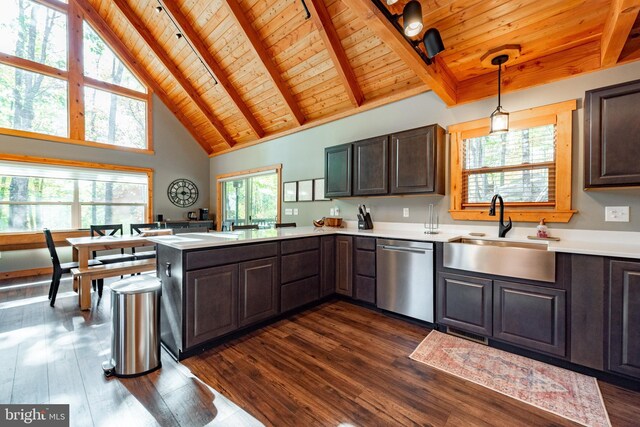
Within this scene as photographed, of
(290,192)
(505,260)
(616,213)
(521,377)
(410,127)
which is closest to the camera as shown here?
(521,377)

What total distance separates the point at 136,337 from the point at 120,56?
20.0 feet

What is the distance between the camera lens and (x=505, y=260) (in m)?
2.08

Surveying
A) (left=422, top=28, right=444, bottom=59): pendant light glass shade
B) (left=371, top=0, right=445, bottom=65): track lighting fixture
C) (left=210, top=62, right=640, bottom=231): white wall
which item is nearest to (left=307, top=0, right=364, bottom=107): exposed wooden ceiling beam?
(left=210, top=62, right=640, bottom=231): white wall

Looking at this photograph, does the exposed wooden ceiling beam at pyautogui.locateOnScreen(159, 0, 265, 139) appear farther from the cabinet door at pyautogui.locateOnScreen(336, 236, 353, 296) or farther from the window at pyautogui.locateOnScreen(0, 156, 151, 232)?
the cabinet door at pyautogui.locateOnScreen(336, 236, 353, 296)

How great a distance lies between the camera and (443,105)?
10.2 feet

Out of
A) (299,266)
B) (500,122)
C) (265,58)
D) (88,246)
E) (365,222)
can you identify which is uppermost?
(265,58)

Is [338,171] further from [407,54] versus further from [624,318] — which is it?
[624,318]

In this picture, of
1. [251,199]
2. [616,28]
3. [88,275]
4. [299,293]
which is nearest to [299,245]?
[299,293]

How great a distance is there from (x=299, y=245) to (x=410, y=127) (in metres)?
2.02

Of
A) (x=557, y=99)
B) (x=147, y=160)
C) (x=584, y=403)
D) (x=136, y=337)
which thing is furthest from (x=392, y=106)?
(x=147, y=160)

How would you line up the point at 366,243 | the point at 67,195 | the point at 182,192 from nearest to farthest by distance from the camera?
the point at 366,243 → the point at 67,195 → the point at 182,192

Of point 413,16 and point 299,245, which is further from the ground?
point 413,16

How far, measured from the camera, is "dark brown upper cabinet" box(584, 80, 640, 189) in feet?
6.11

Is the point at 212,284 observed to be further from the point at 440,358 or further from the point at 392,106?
the point at 392,106
